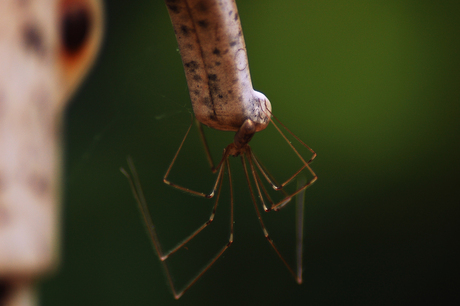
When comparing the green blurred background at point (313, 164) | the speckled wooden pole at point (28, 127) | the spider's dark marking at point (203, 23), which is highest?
the spider's dark marking at point (203, 23)

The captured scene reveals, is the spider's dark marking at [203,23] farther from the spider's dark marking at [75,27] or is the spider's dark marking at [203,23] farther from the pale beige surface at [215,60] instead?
the spider's dark marking at [75,27]

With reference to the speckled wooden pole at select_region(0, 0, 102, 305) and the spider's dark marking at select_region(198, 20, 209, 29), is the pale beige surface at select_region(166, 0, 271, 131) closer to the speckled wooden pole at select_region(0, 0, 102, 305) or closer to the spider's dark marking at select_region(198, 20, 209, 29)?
the spider's dark marking at select_region(198, 20, 209, 29)

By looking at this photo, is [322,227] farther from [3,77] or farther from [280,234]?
[3,77]

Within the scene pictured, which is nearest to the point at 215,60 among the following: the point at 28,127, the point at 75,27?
the point at 28,127

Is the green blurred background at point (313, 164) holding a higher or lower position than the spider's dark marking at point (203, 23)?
lower

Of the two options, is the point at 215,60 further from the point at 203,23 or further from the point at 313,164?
the point at 313,164

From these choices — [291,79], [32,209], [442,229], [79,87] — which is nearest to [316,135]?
[291,79]

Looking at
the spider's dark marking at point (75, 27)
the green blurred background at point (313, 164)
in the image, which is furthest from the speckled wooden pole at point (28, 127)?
the green blurred background at point (313, 164)
